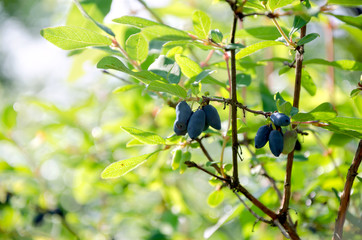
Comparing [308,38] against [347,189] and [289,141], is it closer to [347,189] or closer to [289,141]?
[289,141]

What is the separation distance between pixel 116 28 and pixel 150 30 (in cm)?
76

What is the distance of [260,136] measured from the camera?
0.86m

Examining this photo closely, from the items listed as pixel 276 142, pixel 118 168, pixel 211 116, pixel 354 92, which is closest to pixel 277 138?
pixel 276 142

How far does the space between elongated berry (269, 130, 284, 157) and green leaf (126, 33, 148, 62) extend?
36 cm

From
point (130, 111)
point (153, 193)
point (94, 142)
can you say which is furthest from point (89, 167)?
point (153, 193)

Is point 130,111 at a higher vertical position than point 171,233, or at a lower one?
higher

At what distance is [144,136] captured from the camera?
94 cm

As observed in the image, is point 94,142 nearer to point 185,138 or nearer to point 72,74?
point 72,74

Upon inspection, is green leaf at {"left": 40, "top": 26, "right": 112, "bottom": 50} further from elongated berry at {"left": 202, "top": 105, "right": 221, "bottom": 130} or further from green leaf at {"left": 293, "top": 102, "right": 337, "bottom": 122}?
green leaf at {"left": 293, "top": 102, "right": 337, "bottom": 122}

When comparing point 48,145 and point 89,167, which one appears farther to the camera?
point 48,145

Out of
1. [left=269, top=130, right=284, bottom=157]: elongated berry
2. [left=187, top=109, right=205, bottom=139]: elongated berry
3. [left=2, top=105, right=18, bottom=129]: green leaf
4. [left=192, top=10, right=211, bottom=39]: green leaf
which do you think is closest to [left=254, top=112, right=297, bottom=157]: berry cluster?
[left=269, top=130, right=284, bottom=157]: elongated berry

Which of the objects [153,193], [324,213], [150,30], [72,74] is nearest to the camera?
[150,30]

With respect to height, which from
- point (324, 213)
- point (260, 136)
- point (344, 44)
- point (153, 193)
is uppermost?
point (260, 136)

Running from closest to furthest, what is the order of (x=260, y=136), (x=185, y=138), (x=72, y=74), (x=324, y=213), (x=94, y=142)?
(x=260, y=136)
(x=185, y=138)
(x=324, y=213)
(x=72, y=74)
(x=94, y=142)
